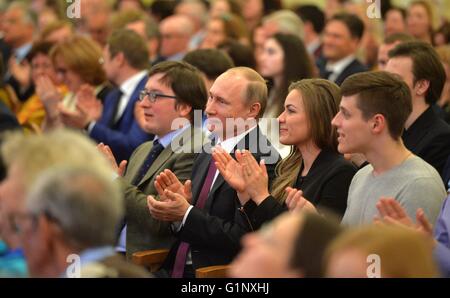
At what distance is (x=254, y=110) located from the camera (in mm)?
4848

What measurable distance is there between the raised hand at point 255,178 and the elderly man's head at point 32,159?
149 cm

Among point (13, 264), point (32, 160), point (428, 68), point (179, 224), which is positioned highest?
point (32, 160)

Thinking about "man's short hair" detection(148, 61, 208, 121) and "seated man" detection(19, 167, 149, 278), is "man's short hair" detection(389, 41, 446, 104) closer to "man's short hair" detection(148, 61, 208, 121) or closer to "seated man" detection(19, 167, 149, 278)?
"man's short hair" detection(148, 61, 208, 121)

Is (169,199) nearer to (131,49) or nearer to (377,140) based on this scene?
(377,140)

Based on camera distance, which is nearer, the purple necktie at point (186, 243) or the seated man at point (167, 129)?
the purple necktie at point (186, 243)

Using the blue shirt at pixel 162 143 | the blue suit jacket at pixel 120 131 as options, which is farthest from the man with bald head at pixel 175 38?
the blue shirt at pixel 162 143

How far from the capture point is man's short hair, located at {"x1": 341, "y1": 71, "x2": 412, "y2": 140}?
4031mm

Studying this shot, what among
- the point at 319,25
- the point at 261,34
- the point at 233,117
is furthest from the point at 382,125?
the point at 319,25

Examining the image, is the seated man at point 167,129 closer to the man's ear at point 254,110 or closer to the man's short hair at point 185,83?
the man's short hair at point 185,83

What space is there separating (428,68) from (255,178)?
128 cm

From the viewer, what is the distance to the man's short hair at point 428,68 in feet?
16.3

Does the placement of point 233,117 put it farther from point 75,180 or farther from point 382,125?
point 75,180

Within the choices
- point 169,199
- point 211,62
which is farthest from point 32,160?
point 211,62

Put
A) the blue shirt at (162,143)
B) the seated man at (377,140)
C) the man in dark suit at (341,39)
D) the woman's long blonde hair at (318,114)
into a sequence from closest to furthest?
the seated man at (377,140) → the woman's long blonde hair at (318,114) → the blue shirt at (162,143) → the man in dark suit at (341,39)
